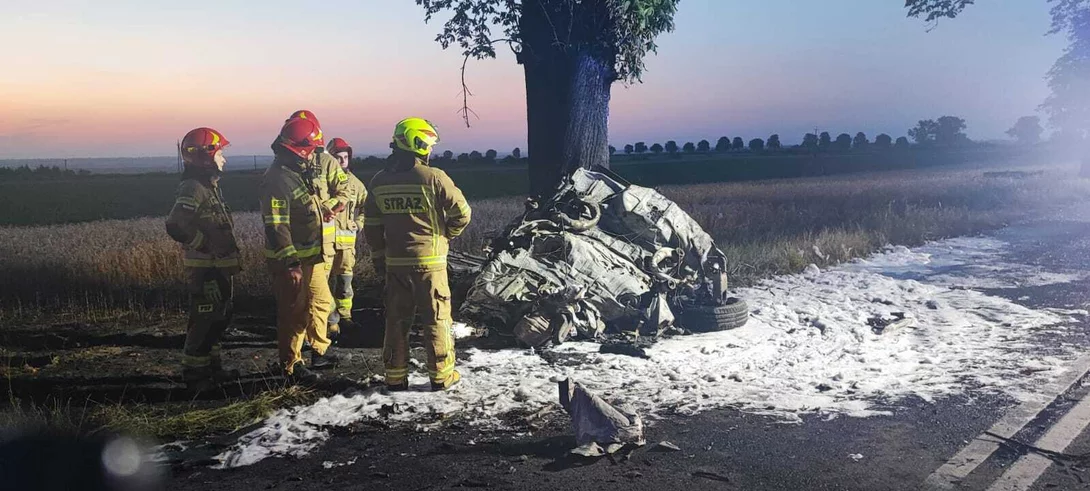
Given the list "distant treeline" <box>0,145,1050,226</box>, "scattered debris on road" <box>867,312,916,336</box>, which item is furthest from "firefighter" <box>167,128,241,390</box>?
"distant treeline" <box>0,145,1050,226</box>

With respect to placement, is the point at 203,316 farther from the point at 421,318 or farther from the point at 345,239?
the point at 345,239

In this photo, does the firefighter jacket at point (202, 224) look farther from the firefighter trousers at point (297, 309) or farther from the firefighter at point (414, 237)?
the firefighter at point (414, 237)

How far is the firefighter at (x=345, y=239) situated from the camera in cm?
796

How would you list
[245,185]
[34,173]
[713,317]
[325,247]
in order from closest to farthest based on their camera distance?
[325,247]
[713,317]
[245,185]
[34,173]

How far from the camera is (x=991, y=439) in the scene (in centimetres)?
473

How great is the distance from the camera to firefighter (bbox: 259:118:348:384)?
607cm

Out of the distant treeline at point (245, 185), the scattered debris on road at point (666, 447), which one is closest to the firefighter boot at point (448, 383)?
the scattered debris on road at point (666, 447)

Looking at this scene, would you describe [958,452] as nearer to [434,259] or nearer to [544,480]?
[544,480]

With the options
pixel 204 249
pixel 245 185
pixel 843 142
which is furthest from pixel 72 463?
pixel 843 142

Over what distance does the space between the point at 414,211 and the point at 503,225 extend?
438 inches

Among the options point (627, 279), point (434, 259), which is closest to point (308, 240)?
point (434, 259)

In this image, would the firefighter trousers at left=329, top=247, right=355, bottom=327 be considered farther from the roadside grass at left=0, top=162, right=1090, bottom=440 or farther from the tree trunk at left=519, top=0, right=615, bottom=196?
the tree trunk at left=519, top=0, right=615, bottom=196

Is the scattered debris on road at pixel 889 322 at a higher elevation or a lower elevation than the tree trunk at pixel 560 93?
lower

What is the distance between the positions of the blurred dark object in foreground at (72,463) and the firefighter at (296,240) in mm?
1575
